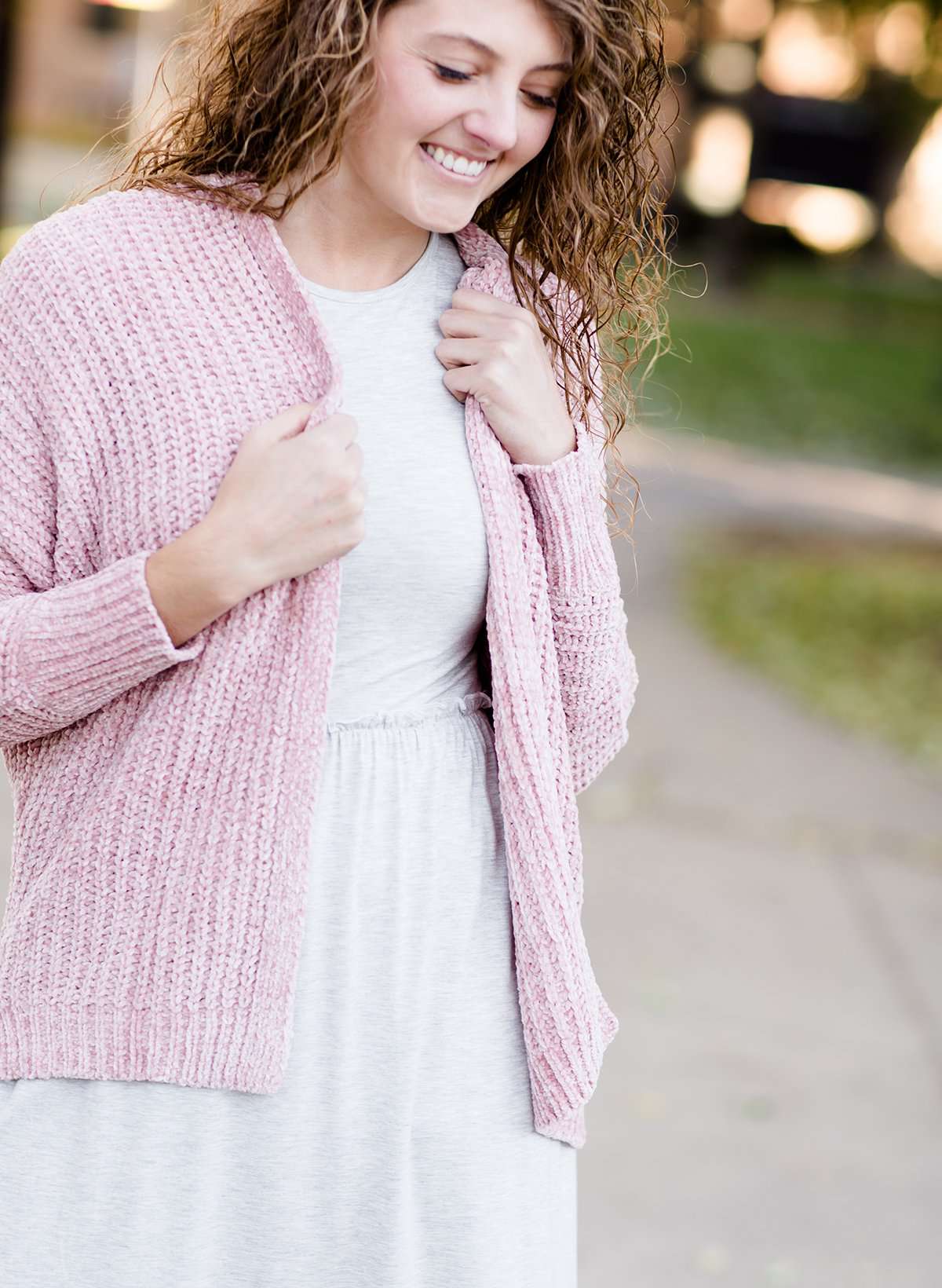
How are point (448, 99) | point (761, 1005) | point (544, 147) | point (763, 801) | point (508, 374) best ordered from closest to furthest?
point (448, 99) < point (508, 374) < point (544, 147) < point (761, 1005) < point (763, 801)

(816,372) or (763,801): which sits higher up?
(763,801)

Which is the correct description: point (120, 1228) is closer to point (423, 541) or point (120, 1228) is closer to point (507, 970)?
point (507, 970)

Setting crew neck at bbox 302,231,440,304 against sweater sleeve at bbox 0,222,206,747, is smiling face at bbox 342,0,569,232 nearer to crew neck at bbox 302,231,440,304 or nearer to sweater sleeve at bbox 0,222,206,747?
crew neck at bbox 302,231,440,304

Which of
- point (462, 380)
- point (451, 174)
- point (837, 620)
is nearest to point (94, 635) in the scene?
point (462, 380)

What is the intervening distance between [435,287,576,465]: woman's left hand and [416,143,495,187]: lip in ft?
0.49

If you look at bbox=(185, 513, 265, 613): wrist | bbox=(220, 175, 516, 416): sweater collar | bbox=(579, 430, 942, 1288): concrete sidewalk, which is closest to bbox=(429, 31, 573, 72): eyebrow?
bbox=(220, 175, 516, 416): sweater collar

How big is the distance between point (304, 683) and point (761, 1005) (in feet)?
9.91

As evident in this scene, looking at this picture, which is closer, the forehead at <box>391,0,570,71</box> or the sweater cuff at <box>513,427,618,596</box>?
the forehead at <box>391,0,570,71</box>

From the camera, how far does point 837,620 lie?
925cm

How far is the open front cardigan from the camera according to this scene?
1.62 meters

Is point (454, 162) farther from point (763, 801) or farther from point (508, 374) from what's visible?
point (763, 801)

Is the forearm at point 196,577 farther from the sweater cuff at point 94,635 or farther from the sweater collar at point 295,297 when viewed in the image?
the sweater collar at point 295,297

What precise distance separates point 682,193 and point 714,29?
8447 mm

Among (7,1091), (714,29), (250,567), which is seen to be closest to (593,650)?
(250,567)
